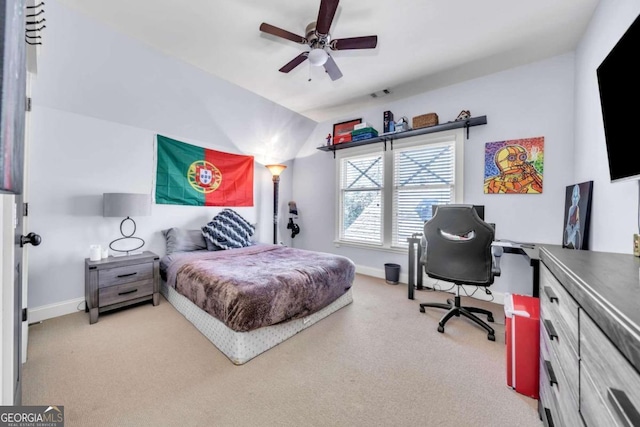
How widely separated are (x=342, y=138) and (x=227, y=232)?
7.94ft

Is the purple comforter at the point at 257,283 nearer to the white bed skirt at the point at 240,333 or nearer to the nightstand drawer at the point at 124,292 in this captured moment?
the white bed skirt at the point at 240,333

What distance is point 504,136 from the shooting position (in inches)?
115

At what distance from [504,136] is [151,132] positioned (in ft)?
14.5

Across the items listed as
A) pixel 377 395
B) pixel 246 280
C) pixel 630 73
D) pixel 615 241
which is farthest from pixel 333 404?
pixel 630 73

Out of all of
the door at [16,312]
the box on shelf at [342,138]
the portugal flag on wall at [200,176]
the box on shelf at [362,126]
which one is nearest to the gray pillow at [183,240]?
the portugal flag on wall at [200,176]

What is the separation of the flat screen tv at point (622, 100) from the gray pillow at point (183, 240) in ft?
13.0

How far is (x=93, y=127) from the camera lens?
268 centimetres

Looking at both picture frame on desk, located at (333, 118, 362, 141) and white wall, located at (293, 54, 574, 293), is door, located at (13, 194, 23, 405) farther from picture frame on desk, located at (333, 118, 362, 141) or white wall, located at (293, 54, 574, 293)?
picture frame on desk, located at (333, 118, 362, 141)

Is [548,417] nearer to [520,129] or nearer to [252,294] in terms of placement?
[252,294]

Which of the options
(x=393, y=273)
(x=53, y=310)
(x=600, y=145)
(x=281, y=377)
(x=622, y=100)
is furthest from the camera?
(x=393, y=273)

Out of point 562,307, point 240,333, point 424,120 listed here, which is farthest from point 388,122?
point 240,333

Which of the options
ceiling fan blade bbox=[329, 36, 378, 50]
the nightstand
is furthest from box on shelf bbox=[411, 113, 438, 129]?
the nightstand

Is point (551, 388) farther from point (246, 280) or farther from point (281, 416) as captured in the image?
point (246, 280)

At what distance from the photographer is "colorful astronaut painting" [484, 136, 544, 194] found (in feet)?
9.05
